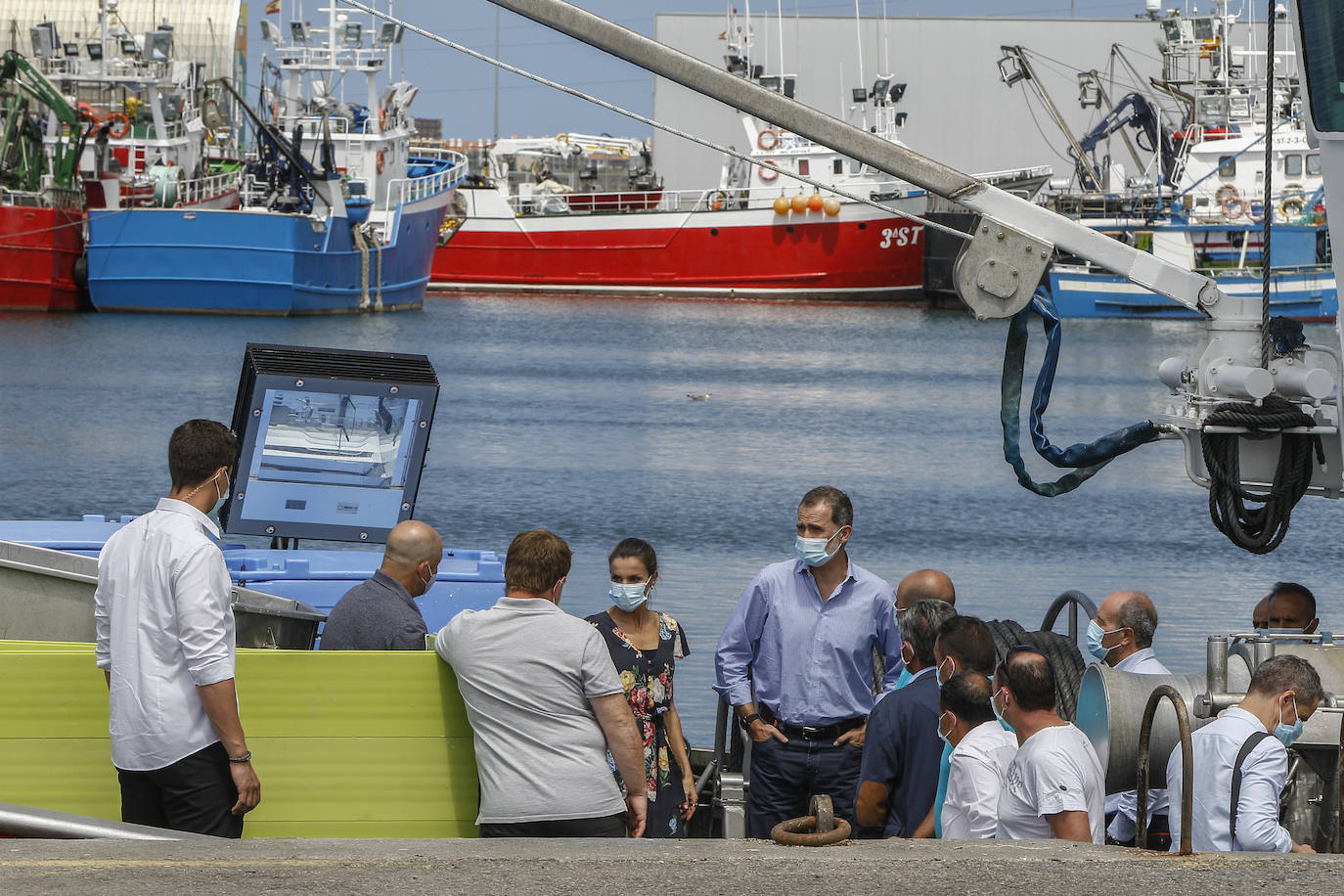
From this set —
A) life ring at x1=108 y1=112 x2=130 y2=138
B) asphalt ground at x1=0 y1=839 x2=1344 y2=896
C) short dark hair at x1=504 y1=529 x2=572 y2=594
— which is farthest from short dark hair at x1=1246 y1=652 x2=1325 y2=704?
life ring at x1=108 y1=112 x2=130 y2=138

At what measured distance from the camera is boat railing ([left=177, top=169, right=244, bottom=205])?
52250 millimetres

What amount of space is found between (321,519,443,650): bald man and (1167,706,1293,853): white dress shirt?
7.66 feet

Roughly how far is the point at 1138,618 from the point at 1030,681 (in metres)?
1.26

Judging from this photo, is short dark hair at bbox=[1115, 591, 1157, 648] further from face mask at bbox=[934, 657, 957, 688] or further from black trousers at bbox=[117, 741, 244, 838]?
black trousers at bbox=[117, 741, 244, 838]

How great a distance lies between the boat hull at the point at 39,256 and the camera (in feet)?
157

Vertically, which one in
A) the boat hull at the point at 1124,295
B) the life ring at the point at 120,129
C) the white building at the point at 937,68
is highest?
the white building at the point at 937,68

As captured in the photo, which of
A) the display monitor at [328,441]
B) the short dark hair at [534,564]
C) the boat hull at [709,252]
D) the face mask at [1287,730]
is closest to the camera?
the face mask at [1287,730]

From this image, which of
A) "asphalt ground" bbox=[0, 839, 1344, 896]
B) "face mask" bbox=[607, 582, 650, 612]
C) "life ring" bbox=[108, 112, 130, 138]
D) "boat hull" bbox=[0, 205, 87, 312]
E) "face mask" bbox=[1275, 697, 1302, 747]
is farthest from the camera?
"life ring" bbox=[108, 112, 130, 138]

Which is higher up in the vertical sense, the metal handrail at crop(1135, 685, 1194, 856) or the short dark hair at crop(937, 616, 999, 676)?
the short dark hair at crop(937, 616, 999, 676)

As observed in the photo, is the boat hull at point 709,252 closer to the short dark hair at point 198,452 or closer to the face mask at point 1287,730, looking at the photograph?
the face mask at point 1287,730

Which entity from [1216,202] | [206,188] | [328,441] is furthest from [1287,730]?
[206,188]

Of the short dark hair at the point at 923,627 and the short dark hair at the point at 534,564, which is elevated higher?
the short dark hair at the point at 534,564

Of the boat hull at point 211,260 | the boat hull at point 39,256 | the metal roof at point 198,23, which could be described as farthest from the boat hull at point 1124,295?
the metal roof at point 198,23

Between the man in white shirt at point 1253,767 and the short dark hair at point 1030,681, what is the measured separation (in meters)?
0.38
